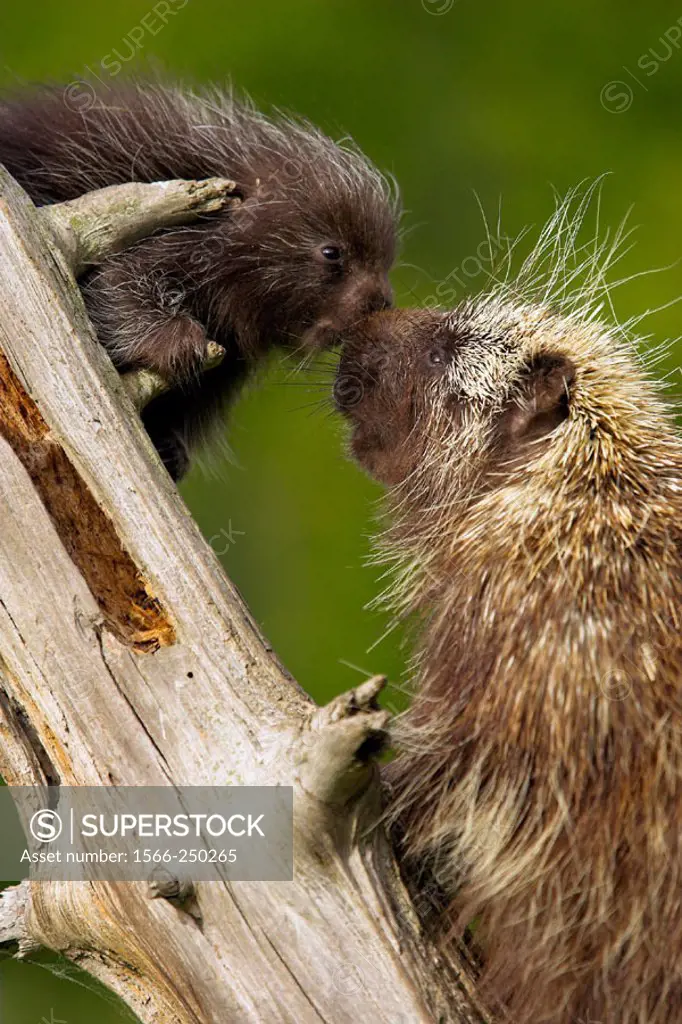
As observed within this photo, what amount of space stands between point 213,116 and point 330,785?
1999 mm

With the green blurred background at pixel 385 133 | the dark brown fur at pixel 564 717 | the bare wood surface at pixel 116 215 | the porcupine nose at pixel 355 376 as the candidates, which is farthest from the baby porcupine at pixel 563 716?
the green blurred background at pixel 385 133

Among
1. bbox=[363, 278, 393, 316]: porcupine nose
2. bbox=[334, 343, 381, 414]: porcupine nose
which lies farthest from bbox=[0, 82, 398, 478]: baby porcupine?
bbox=[334, 343, 381, 414]: porcupine nose

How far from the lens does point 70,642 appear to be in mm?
2062

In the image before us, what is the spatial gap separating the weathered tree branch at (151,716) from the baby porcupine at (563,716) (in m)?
0.19

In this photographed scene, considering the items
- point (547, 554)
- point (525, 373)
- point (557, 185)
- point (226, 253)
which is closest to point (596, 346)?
point (525, 373)

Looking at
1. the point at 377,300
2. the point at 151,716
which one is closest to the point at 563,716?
the point at 151,716

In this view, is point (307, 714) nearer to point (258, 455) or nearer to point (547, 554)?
point (547, 554)

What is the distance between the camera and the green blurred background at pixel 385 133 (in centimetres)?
552

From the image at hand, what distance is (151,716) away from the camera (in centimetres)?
199

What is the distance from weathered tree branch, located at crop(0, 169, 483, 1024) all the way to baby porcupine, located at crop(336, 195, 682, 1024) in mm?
194

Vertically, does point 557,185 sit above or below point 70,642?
above

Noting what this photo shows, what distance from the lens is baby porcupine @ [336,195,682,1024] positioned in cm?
197

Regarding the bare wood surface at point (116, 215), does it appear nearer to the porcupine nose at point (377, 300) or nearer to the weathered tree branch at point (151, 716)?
the weathered tree branch at point (151, 716)

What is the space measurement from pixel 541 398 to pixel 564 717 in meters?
0.75
